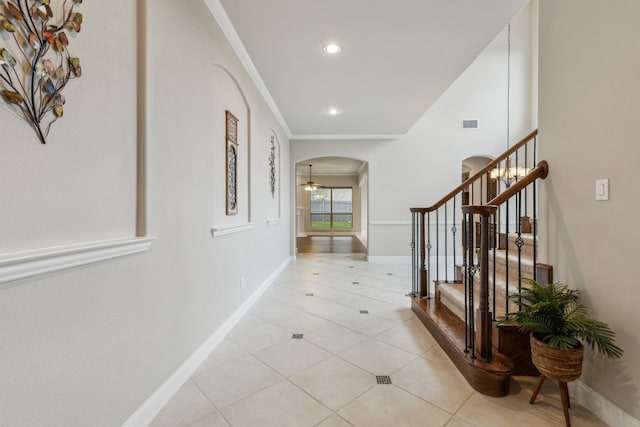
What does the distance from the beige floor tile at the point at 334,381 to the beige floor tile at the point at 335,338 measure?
0.22 metres

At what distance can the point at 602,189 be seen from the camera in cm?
152

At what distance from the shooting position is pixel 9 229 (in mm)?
914

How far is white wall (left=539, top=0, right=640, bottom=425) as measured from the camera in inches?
54.6

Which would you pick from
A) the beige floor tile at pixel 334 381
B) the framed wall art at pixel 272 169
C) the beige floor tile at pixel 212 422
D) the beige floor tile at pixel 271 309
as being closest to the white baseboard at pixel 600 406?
the beige floor tile at pixel 334 381

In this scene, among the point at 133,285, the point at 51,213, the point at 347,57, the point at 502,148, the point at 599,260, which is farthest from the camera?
the point at 502,148

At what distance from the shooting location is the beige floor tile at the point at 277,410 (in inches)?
60.7

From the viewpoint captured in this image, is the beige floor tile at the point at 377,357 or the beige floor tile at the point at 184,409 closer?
the beige floor tile at the point at 184,409

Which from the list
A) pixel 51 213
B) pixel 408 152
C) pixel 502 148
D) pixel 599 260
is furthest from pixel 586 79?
pixel 502 148

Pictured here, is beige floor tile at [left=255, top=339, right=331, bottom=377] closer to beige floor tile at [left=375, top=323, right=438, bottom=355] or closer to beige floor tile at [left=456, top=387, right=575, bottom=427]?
beige floor tile at [left=375, top=323, right=438, bottom=355]

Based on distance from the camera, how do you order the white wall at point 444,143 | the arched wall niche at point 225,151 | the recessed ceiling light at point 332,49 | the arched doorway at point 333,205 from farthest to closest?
the arched doorway at point 333,205
the white wall at point 444,143
the recessed ceiling light at point 332,49
the arched wall niche at point 225,151

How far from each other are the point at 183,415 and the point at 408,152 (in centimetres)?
596

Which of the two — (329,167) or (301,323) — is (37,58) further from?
(329,167)

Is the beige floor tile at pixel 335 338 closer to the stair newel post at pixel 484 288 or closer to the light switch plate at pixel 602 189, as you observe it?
the stair newel post at pixel 484 288

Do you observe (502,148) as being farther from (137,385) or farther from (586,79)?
(137,385)
